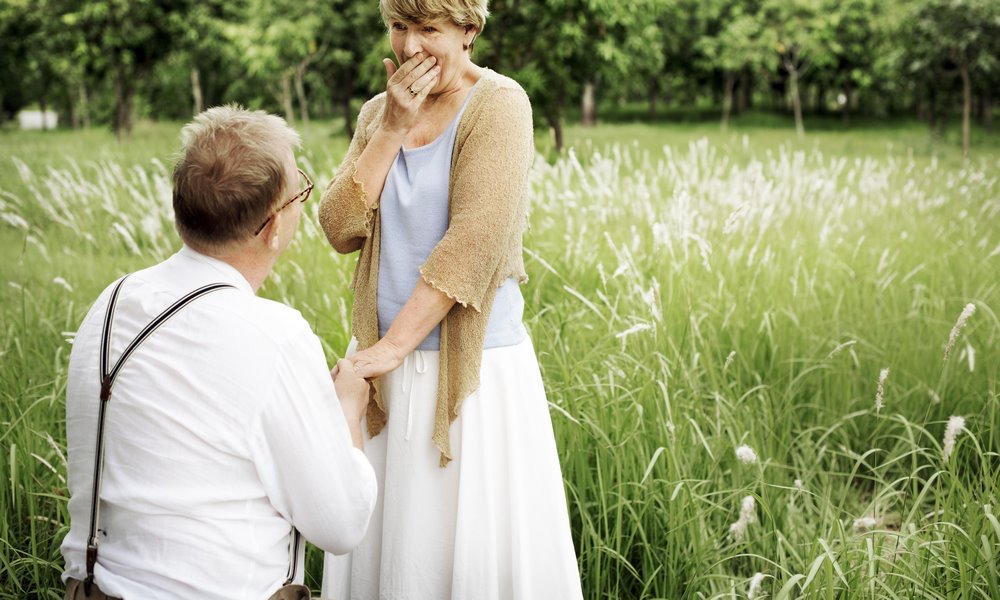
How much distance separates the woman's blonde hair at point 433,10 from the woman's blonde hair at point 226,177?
51 cm

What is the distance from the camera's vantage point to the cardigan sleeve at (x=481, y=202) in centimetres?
199

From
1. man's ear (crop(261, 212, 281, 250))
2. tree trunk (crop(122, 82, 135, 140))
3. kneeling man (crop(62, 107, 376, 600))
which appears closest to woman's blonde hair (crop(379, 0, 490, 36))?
kneeling man (crop(62, 107, 376, 600))

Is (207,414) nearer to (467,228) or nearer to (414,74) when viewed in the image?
(467,228)

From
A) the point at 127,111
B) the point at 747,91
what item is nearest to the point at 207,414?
the point at 127,111

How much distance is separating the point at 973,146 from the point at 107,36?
68.7 ft

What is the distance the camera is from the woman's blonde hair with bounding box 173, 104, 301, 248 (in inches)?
62.5

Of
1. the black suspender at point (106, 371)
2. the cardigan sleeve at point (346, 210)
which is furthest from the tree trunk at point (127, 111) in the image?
the black suspender at point (106, 371)

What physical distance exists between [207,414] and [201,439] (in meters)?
0.05

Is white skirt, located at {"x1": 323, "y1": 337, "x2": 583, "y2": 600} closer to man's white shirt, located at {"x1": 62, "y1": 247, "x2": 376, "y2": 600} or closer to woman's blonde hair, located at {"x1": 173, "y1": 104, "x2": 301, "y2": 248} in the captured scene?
man's white shirt, located at {"x1": 62, "y1": 247, "x2": 376, "y2": 600}

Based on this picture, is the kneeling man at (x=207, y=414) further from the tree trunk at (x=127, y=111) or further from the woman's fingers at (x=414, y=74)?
the tree trunk at (x=127, y=111)

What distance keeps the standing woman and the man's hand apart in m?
0.09

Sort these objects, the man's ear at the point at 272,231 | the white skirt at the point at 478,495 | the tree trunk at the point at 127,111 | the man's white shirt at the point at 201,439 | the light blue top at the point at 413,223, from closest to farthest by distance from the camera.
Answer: the man's white shirt at the point at 201,439, the man's ear at the point at 272,231, the light blue top at the point at 413,223, the white skirt at the point at 478,495, the tree trunk at the point at 127,111

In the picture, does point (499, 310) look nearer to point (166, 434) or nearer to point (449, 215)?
point (449, 215)

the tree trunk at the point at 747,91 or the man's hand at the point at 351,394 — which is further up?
the tree trunk at the point at 747,91
